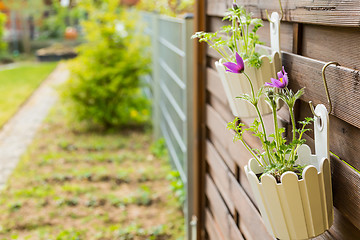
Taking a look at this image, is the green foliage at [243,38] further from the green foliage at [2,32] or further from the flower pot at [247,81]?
the green foliage at [2,32]

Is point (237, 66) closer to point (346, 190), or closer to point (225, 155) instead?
point (346, 190)

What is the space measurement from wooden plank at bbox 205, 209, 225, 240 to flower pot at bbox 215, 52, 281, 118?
2.77ft

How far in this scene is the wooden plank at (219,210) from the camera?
6.12 feet

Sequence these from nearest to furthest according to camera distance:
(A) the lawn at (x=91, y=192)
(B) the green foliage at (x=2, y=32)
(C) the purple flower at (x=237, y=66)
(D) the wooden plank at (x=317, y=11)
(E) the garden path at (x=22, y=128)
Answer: (D) the wooden plank at (x=317, y=11)
(C) the purple flower at (x=237, y=66)
(A) the lawn at (x=91, y=192)
(E) the garden path at (x=22, y=128)
(B) the green foliage at (x=2, y=32)

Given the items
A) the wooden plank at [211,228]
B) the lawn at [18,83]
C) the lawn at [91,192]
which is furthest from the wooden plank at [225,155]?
the lawn at [18,83]

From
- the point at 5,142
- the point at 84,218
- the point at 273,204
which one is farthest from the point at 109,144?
the point at 273,204

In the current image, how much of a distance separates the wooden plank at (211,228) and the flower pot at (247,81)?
0.84m

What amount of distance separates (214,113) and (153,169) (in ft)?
8.63

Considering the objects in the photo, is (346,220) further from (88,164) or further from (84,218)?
(88,164)

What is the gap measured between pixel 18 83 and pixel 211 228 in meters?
7.58

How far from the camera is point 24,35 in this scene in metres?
12.8

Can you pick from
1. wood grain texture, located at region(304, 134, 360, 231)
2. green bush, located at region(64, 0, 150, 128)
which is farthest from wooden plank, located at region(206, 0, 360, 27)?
green bush, located at region(64, 0, 150, 128)

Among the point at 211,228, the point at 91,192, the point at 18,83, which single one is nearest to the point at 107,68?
the point at 91,192

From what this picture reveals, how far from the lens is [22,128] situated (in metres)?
6.29
